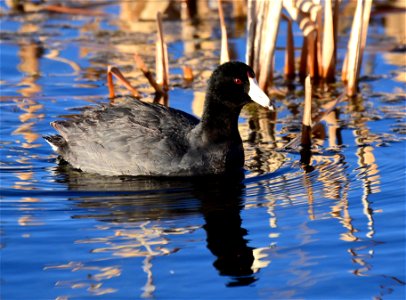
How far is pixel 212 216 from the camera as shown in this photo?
5793mm

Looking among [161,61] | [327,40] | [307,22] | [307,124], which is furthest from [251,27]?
[307,124]

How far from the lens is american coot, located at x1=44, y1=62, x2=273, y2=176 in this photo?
6.62 m

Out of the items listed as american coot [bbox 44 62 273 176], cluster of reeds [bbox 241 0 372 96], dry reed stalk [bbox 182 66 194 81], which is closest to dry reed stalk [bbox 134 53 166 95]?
dry reed stalk [bbox 182 66 194 81]

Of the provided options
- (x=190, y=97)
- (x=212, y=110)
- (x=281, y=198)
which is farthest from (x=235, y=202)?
(x=190, y=97)

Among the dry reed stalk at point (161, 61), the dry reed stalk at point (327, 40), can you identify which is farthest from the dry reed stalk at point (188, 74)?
the dry reed stalk at point (327, 40)

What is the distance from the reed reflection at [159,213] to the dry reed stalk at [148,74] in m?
1.85

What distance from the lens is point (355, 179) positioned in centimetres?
651

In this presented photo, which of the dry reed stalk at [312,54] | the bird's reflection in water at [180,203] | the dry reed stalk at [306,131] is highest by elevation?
the dry reed stalk at [312,54]

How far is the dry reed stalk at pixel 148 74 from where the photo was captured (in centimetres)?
857

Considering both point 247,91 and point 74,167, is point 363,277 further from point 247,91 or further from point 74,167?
point 74,167

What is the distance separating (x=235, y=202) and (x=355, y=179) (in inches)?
37.0

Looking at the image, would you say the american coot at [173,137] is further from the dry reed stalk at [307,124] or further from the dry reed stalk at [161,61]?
the dry reed stalk at [161,61]

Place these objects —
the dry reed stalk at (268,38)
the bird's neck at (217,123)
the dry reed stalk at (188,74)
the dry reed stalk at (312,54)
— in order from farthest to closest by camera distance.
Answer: the dry reed stalk at (188,74) → the dry reed stalk at (312,54) → the dry reed stalk at (268,38) → the bird's neck at (217,123)

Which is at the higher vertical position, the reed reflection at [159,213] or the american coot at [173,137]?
the american coot at [173,137]
